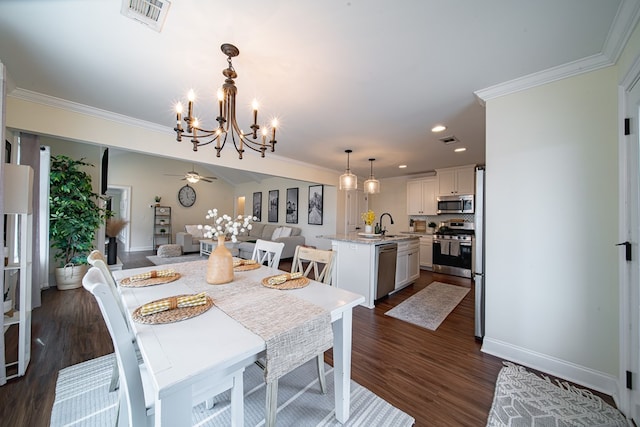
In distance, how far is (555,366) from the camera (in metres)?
1.79

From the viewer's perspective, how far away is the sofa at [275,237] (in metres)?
6.05

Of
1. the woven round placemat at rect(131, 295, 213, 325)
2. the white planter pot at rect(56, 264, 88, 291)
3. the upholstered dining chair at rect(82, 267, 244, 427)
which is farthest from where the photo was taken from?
the white planter pot at rect(56, 264, 88, 291)

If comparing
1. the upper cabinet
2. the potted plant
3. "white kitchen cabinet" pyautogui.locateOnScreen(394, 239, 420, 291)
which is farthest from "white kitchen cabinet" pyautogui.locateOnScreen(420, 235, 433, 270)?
the potted plant

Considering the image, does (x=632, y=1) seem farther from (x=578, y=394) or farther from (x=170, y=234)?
(x=170, y=234)

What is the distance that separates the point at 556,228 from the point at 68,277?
238 inches

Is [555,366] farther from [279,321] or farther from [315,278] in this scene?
[279,321]

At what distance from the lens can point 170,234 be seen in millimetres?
7734

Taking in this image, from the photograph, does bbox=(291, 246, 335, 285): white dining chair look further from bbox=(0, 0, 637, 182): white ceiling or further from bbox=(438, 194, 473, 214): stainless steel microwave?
bbox=(438, 194, 473, 214): stainless steel microwave

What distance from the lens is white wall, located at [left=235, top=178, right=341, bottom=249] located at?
6125 millimetres

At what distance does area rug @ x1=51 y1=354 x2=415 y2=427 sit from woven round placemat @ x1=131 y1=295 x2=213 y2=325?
81 centimetres

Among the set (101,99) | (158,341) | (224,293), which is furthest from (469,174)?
(101,99)

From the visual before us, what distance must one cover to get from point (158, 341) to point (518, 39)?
2.60 meters

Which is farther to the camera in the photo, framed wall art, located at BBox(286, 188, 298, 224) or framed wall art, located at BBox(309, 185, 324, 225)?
framed wall art, located at BBox(286, 188, 298, 224)

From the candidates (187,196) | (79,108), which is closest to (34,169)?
(79,108)
